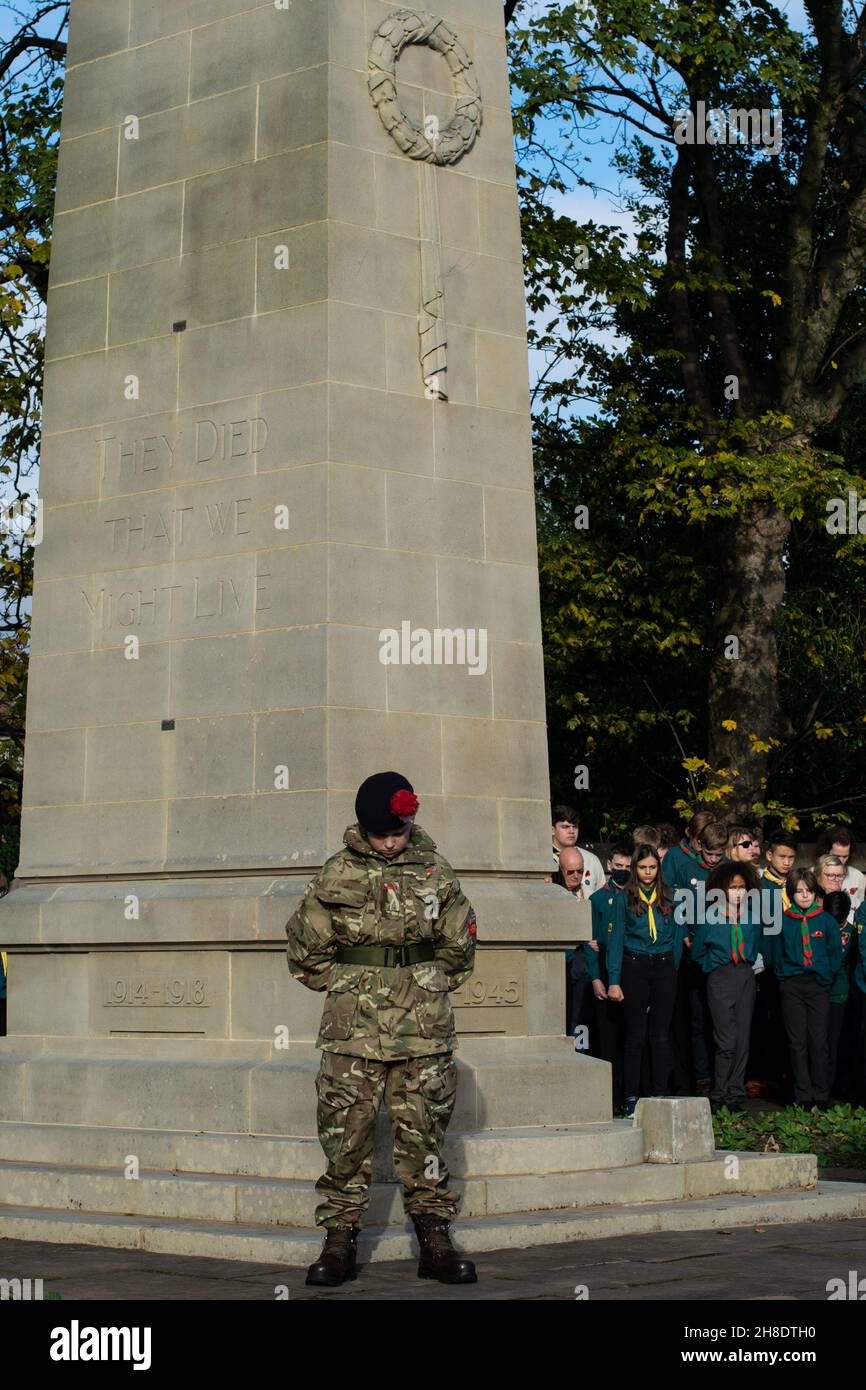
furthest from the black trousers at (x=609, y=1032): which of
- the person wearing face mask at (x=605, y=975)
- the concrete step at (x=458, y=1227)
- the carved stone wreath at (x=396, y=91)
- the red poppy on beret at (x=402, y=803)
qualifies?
the red poppy on beret at (x=402, y=803)

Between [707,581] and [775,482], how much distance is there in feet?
9.50

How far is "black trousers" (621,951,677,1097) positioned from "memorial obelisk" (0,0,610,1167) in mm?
3495

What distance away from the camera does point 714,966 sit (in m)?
15.4

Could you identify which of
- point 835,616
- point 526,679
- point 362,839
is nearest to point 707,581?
point 835,616

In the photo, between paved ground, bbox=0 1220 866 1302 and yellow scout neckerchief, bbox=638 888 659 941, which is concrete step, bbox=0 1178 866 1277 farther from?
yellow scout neckerchief, bbox=638 888 659 941

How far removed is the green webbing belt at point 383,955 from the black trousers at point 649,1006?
6.42 m

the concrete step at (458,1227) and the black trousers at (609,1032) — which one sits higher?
the black trousers at (609,1032)

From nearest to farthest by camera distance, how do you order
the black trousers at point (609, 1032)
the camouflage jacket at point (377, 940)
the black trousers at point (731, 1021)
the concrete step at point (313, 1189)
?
the camouflage jacket at point (377, 940)
the concrete step at point (313, 1189)
the black trousers at point (731, 1021)
the black trousers at point (609, 1032)

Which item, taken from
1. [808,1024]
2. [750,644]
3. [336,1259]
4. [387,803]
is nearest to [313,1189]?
[336,1259]

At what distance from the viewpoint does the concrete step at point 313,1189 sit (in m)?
9.84

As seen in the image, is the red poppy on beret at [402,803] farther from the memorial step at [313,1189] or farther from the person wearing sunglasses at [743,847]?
the person wearing sunglasses at [743,847]

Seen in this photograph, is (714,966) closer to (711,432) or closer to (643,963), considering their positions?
(643,963)

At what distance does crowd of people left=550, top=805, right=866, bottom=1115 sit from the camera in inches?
601

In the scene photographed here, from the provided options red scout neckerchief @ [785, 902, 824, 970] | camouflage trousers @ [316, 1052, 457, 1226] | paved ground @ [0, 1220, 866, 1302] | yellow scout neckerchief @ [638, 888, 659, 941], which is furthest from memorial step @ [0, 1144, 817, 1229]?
red scout neckerchief @ [785, 902, 824, 970]
